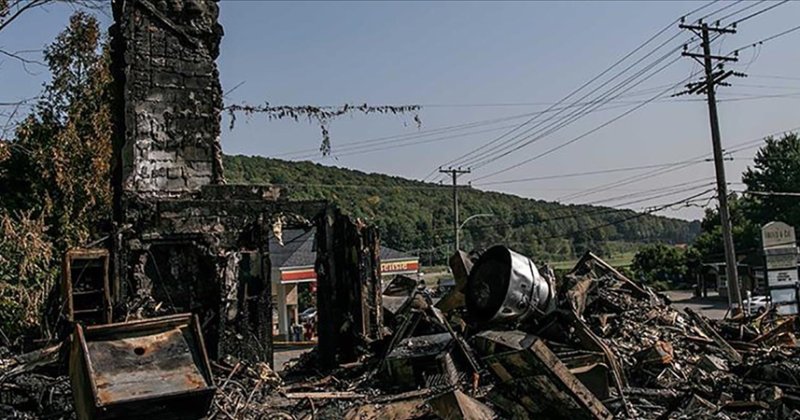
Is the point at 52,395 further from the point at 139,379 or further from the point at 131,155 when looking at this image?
the point at 131,155

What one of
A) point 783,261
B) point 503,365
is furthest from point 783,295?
point 503,365

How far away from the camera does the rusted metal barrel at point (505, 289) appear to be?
10000 mm

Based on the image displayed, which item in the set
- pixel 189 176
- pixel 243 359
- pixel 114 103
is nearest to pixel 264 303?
pixel 243 359

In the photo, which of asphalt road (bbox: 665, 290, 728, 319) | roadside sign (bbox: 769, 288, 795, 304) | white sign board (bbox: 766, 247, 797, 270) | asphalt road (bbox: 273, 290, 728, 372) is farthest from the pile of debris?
asphalt road (bbox: 665, 290, 728, 319)

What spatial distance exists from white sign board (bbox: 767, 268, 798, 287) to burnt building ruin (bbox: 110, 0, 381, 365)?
1170cm

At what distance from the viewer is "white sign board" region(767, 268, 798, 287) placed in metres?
18.0

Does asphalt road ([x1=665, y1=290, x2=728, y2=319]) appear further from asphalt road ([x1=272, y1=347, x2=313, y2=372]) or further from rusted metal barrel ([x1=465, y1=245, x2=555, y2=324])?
rusted metal barrel ([x1=465, y1=245, x2=555, y2=324])

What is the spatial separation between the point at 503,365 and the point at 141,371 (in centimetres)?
370

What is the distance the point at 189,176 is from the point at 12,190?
45.5ft

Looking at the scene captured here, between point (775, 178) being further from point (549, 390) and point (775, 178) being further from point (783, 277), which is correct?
point (549, 390)

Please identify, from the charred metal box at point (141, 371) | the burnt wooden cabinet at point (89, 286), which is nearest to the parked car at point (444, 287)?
the burnt wooden cabinet at point (89, 286)

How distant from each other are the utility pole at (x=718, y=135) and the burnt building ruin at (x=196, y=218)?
1430cm

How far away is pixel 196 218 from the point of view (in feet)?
36.2

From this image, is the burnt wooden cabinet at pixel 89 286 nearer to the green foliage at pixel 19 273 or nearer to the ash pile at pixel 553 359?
the ash pile at pixel 553 359
